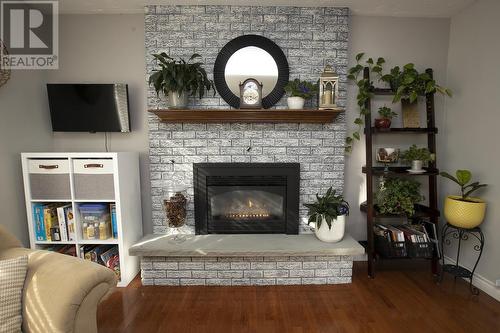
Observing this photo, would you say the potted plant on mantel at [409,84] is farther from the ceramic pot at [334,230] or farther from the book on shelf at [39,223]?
the book on shelf at [39,223]

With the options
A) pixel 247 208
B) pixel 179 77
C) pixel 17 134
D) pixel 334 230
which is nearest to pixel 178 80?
pixel 179 77

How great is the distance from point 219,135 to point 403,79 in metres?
1.66

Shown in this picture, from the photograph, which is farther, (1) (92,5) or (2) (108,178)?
(1) (92,5)

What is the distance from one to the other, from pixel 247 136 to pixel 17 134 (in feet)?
6.21

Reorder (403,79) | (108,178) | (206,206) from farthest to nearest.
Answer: (206,206)
(403,79)
(108,178)

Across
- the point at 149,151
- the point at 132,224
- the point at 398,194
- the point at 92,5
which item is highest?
the point at 92,5

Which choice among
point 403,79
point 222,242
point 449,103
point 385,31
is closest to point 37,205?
point 222,242

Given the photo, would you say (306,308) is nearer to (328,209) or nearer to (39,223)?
(328,209)

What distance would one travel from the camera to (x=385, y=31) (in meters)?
2.23

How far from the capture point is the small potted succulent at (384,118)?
2.13 m

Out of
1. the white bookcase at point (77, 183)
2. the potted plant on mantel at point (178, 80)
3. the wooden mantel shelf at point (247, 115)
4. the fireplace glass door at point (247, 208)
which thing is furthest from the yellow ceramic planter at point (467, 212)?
the white bookcase at point (77, 183)

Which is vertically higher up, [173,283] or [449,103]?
[449,103]

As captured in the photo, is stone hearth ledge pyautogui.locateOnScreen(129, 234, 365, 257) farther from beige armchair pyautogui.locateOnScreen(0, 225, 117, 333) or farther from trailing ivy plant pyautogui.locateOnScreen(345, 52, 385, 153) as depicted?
trailing ivy plant pyautogui.locateOnScreen(345, 52, 385, 153)

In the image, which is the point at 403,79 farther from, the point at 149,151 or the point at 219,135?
the point at 149,151
